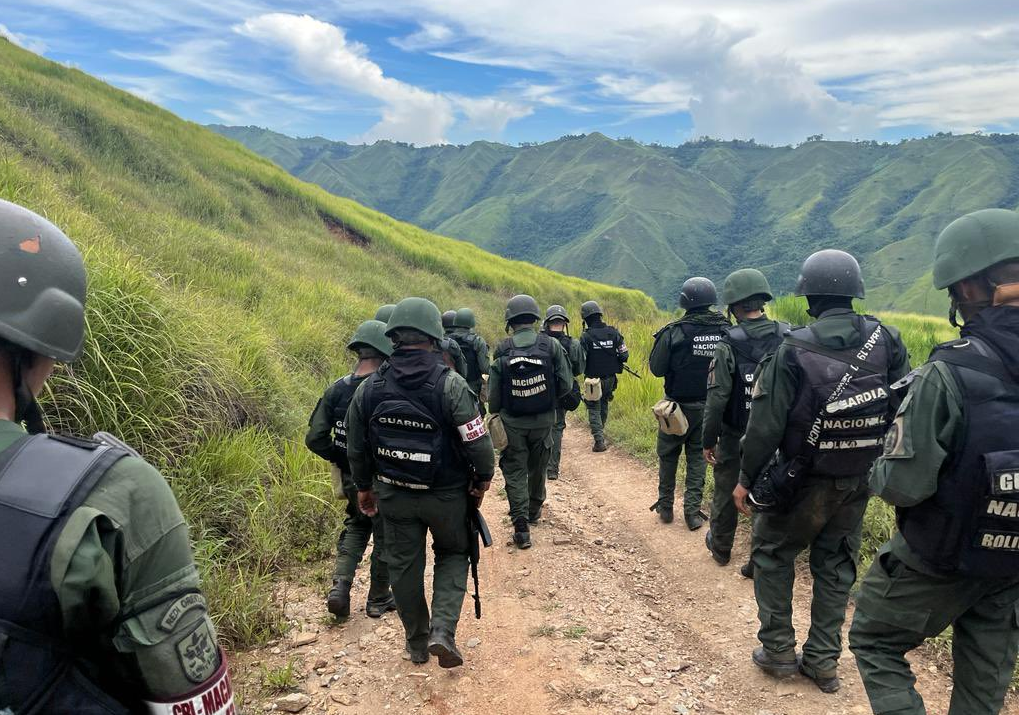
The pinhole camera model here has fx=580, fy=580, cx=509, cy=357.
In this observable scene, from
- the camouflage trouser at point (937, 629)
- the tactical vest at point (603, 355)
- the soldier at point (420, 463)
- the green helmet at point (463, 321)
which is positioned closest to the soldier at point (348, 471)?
the soldier at point (420, 463)

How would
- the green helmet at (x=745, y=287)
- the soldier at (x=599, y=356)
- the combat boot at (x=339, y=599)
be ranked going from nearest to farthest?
1. the combat boot at (x=339, y=599)
2. the green helmet at (x=745, y=287)
3. the soldier at (x=599, y=356)

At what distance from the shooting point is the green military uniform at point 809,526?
2990 mm

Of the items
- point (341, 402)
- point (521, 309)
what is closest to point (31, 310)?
point (341, 402)

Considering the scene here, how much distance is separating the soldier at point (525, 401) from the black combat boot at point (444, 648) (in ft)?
6.41

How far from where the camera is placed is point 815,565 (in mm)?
3225

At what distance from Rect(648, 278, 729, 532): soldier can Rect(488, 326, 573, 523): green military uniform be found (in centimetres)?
90

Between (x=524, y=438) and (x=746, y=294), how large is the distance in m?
2.28

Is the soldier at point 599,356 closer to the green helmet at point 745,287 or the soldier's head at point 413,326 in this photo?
the green helmet at point 745,287

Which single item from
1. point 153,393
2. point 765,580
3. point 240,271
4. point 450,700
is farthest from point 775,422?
point 240,271

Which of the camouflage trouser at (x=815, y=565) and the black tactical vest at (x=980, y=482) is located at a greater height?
the black tactical vest at (x=980, y=482)

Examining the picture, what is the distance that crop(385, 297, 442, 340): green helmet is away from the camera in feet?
10.6

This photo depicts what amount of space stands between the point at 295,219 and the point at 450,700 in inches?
608

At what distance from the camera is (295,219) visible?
16250 millimetres

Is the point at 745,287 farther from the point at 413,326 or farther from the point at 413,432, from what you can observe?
the point at 413,432
